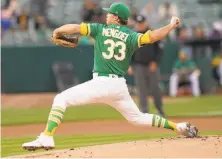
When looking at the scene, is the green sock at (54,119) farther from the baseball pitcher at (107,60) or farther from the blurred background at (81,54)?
the blurred background at (81,54)

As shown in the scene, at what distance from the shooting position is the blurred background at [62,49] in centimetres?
2208

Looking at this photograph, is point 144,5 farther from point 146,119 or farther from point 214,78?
point 146,119

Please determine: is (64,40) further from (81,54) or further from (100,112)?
(81,54)

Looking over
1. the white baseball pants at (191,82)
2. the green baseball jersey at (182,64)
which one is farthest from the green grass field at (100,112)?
the green baseball jersey at (182,64)

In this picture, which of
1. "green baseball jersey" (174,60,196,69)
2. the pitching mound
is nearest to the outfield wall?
"green baseball jersey" (174,60,196,69)

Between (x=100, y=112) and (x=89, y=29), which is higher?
(x=89, y=29)

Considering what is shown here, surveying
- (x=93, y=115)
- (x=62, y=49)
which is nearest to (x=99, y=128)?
(x=93, y=115)

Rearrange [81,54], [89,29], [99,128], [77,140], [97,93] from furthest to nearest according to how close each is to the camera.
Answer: [81,54] → [99,128] → [77,140] → [89,29] → [97,93]

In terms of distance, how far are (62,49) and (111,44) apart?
13885mm

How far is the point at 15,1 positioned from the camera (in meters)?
22.8

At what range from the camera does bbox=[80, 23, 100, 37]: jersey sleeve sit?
834cm

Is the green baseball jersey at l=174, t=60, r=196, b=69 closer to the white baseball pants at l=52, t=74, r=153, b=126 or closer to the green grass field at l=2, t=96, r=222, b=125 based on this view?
the green grass field at l=2, t=96, r=222, b=125

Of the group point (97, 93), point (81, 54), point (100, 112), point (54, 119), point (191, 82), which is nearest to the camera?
point (54, 119)

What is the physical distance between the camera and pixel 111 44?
331 inches
